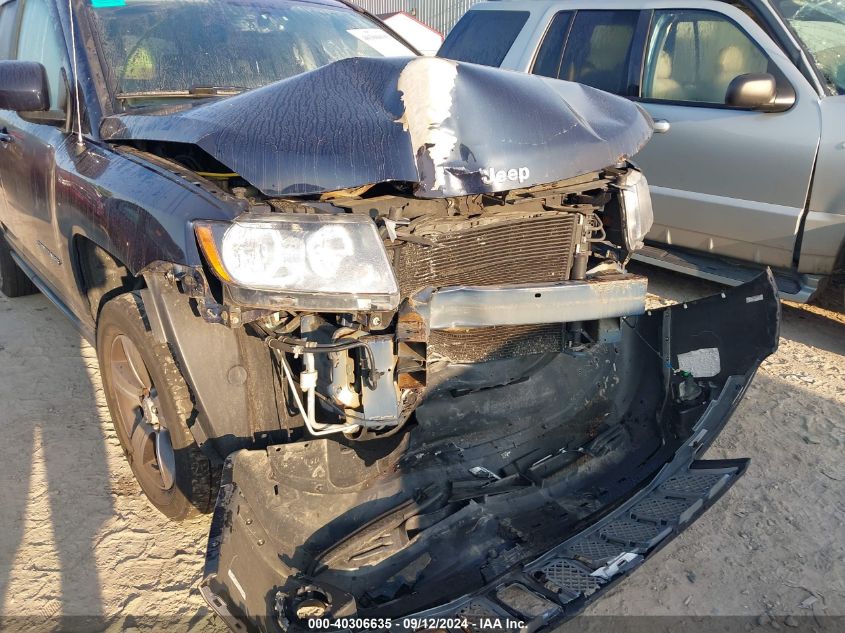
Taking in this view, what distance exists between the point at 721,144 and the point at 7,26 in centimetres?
402

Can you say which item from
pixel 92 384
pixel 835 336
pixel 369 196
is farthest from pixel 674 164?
pixel 92 384

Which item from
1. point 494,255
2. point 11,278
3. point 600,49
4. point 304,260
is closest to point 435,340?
point 494,255

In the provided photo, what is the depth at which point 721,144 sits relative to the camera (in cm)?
418

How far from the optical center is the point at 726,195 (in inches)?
167

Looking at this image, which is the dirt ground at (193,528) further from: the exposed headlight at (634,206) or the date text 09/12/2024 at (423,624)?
the exposed headlight at (634,206)

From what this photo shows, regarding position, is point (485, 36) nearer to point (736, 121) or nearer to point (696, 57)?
point (696, 57)

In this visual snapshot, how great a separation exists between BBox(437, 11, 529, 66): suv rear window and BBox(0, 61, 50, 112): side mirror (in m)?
3.26

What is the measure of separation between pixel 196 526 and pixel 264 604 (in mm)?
977

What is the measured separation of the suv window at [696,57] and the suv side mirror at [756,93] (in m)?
0.21

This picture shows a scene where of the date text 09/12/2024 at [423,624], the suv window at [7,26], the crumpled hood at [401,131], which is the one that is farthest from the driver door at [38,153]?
the date text 09/12/2024 at [423,624]

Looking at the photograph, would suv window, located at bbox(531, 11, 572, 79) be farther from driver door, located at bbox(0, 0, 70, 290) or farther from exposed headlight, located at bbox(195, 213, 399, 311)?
exposed headlight, located at bbox(195, 213, 399, 311)

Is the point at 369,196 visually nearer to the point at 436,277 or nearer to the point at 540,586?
the point at 436,277

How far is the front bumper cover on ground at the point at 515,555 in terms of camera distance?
172 centimetres

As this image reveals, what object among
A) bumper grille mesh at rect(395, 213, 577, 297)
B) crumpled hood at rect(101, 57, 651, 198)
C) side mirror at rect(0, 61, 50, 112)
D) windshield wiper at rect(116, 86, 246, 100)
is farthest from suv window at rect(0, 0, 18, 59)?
bumper grille mesh at rect(395, 213, 577, 297)
